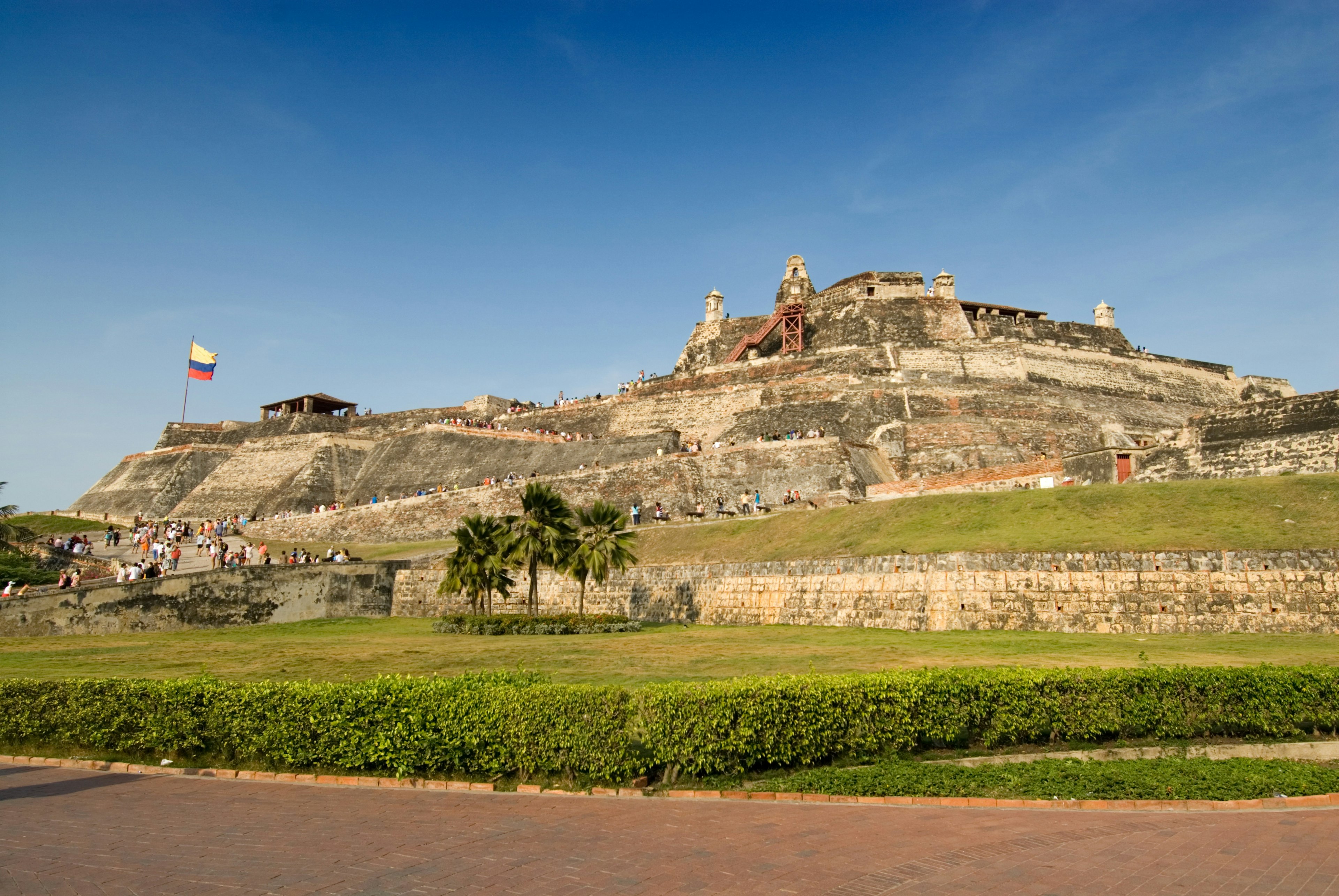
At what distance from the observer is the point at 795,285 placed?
54719 mm

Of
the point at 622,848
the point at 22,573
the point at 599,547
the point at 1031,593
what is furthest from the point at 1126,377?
the point at 622,848

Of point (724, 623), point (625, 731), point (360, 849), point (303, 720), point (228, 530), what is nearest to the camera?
point (360, 849)

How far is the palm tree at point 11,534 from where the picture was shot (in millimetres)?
31438

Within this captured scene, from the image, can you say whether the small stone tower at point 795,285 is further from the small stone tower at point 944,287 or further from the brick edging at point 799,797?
the brick edging at point 799,797

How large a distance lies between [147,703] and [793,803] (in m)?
7.65

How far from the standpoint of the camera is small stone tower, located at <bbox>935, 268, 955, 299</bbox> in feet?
164

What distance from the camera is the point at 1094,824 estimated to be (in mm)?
8031

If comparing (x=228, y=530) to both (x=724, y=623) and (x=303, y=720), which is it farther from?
(x=303, y=720)

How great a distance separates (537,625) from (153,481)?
40239 millimetres

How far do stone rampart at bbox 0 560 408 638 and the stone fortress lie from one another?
32.1 ft

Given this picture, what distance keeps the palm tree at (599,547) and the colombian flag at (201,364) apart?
39.1 m

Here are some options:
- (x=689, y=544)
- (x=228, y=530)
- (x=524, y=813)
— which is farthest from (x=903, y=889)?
(x=228, y=530)

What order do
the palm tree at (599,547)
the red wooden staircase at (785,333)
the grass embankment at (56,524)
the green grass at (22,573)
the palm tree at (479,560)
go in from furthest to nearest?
the red wooden staircase at (785,333) < the grass embankment at (56,524) < the green grass at (22,573) < the palm tree at (479,560) < the palm tree at (599,547)

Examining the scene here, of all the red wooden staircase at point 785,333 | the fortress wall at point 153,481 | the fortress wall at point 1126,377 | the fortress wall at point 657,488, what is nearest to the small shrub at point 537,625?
the fortress wall at point 657,488
